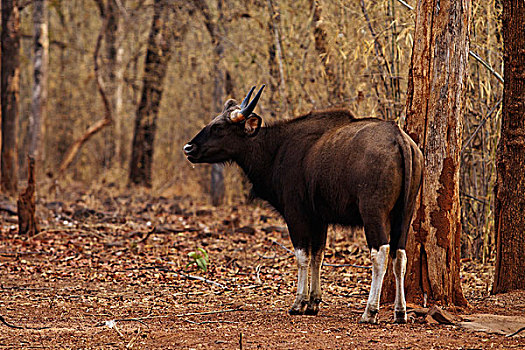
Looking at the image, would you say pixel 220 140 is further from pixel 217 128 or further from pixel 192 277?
pixel 192 277

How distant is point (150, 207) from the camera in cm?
1563

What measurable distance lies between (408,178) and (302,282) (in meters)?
1.59

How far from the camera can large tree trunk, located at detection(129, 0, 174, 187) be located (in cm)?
2023

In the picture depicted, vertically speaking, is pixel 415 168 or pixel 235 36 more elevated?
pixel 235 36

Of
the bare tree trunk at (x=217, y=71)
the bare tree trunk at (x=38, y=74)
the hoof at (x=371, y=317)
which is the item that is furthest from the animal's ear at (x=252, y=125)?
the bare tree trunk at (x=38, y=74)

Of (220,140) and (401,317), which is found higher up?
(220,140)

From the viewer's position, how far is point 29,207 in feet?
36.3

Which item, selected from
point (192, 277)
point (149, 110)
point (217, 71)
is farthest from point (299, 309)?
point (149, 110)

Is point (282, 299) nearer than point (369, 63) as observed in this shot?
Yes

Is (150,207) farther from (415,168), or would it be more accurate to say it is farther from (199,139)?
(415,168)

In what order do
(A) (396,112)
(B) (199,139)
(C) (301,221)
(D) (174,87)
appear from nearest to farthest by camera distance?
(C) (301,221), (B) (199,139), (A) (396,112), (D) (174,87)

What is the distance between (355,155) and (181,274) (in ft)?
13.1

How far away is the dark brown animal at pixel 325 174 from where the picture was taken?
5750 millimetres

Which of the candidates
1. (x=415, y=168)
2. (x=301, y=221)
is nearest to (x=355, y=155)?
(x=415, y=168)
